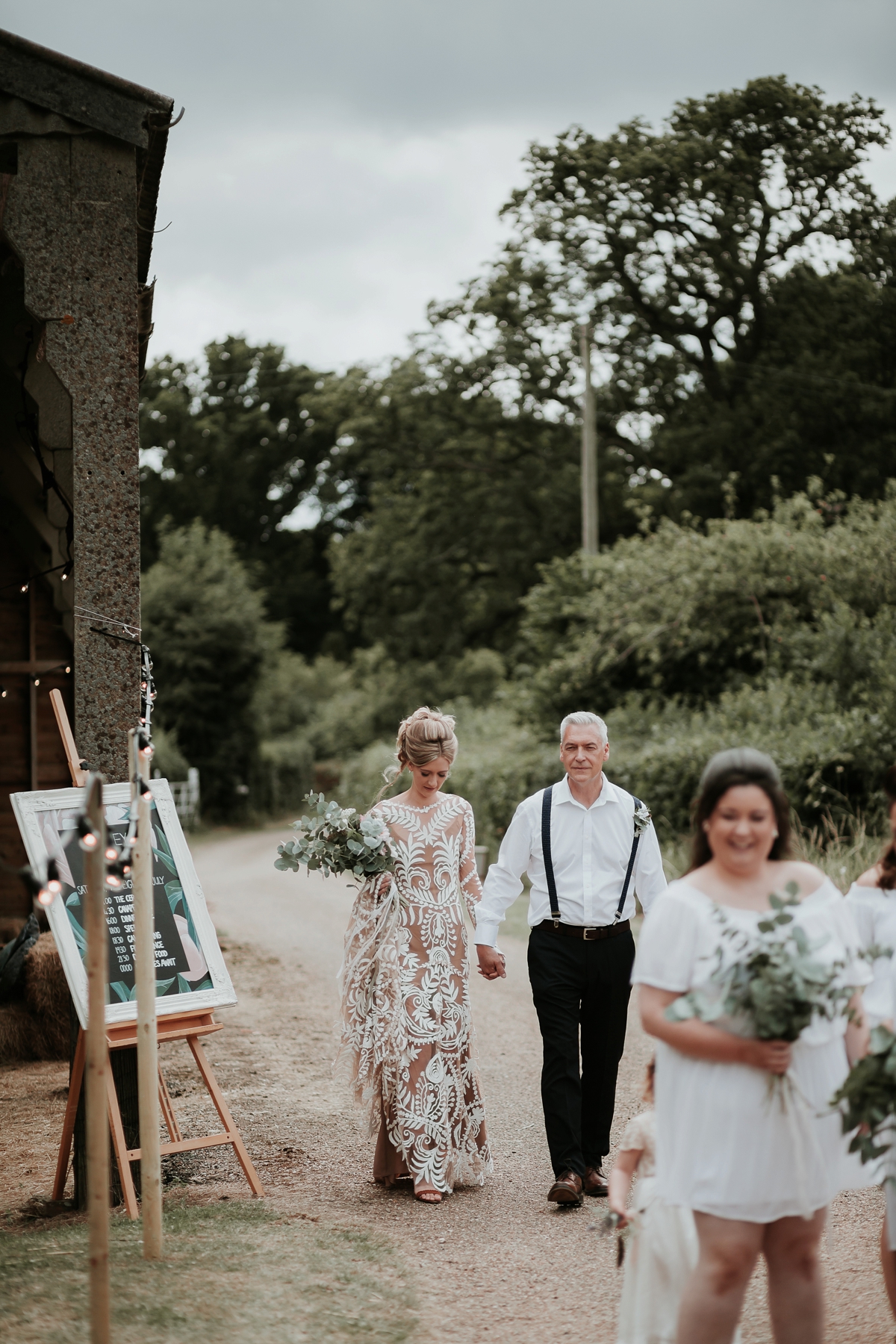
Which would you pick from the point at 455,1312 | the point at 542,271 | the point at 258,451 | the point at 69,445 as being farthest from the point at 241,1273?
the point at 258,451

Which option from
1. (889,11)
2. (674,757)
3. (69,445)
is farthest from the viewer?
(889,11)

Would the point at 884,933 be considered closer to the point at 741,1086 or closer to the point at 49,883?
the point at 741,1086

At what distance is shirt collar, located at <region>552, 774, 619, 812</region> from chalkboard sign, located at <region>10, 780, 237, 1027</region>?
5.00 feet

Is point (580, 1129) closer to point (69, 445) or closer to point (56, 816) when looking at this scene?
point (56, 816)

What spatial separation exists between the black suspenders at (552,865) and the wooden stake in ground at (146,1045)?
169 cm

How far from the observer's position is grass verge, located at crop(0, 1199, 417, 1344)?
3.55m

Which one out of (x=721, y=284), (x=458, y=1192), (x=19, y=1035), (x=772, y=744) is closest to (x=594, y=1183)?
(x=458, y=1192)

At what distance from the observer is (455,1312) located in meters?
3.97

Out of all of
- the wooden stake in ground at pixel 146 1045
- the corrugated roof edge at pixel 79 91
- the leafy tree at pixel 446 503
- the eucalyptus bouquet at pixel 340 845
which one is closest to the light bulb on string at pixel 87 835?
the wooden stake in ground at pixel 146 1045

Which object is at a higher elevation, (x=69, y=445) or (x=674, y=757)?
(x=69, y=445)

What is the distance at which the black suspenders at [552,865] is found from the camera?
5113mm

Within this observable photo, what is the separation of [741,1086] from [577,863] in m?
2.32

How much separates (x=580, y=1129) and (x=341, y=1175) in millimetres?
1132

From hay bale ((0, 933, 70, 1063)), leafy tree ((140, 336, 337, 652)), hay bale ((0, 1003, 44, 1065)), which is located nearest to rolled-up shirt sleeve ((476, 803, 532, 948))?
hay bale ((0, 933, 70, 1063))
